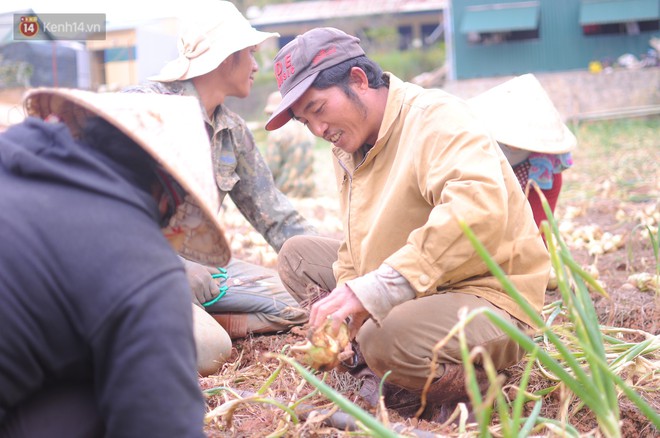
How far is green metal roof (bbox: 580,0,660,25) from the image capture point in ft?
61.5

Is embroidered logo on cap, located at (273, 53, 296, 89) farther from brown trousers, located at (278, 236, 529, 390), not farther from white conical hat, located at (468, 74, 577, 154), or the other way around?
white conical hat, located at (468, 74, 577, 154)

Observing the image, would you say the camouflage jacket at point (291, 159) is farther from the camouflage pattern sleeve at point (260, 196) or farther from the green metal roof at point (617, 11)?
the green metal roof at point (617, 11)

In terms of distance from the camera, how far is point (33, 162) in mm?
1256

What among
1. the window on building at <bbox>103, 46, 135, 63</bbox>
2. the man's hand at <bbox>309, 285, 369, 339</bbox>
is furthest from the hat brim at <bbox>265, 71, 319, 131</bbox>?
the window on building at <bbox>103, 46, 135, 63</bbox>

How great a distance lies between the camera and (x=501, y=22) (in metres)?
19.8

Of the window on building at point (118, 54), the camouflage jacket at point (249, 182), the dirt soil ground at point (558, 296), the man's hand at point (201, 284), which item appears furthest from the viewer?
the window on building at point (118, 54)

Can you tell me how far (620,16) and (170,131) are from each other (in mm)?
19882

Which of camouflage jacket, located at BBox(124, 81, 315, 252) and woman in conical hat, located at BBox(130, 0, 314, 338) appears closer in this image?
woman in conical hat, located at BBox(130, 0, 314, 338)

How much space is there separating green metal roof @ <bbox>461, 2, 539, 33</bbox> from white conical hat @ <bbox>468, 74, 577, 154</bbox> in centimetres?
1724

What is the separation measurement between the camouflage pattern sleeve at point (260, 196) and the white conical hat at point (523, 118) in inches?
37.7

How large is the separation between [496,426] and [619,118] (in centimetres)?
1500

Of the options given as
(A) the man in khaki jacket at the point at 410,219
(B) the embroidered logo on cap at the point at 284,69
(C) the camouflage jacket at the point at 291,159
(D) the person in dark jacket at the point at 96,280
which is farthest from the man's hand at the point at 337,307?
(C) the camouflage jacket at the point at 291,159

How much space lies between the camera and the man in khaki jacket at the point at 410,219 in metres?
1.91

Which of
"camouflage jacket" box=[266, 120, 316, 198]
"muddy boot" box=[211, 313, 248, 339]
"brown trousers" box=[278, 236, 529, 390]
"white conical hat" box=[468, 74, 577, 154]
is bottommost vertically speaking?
"camouflage jacket" box=[266, 120, 316, 198]
